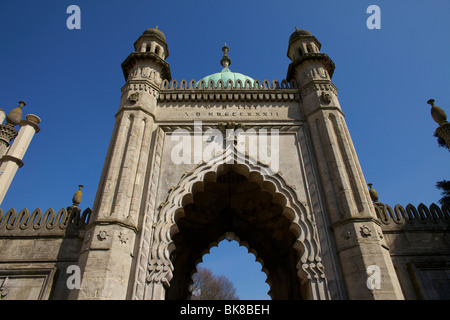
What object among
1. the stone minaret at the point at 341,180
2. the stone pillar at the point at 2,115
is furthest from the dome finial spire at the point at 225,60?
the stone pillar at the point at 2,115

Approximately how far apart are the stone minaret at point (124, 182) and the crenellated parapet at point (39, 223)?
1.31m

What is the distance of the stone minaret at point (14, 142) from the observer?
395 inches

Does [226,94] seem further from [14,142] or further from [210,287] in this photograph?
[210,287]

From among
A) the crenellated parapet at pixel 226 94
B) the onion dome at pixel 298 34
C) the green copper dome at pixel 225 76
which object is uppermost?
the green copper dome at pixel 225 76

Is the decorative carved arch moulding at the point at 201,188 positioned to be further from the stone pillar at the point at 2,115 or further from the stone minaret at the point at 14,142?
the stone pillar at the point at 2,115

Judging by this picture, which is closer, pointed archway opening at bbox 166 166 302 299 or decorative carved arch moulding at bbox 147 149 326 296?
decorative carved arch moulding at bbox 147 149 326 296

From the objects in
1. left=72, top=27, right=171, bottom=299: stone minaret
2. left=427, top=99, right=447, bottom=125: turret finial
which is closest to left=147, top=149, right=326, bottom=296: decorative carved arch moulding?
left=72, top=27, right=171, bottom=299: stone minaret

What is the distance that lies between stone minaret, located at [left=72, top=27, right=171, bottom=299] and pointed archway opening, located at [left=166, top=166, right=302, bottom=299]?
4.82 meters

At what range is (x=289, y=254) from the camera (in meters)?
14.1

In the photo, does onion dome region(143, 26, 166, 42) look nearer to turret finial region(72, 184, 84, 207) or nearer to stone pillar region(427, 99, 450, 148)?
turret finial region(72, 184, 84, 207)

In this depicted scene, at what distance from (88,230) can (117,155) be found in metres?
2.61

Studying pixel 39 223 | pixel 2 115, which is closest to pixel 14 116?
pixel 2 115

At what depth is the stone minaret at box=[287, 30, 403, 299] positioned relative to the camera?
7855 mm
